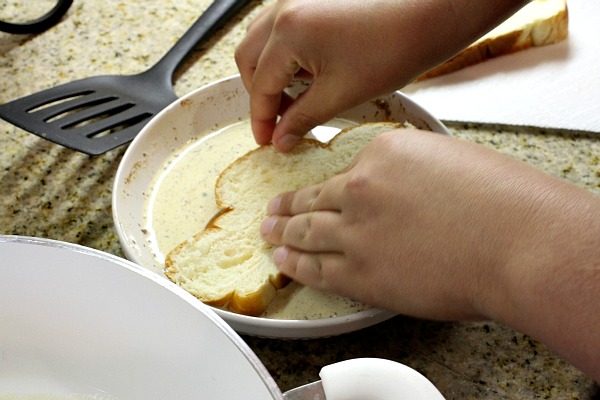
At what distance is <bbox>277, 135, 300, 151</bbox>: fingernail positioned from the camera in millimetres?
957

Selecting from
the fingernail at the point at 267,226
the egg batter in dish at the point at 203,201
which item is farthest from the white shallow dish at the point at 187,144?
the fingernail at the point at 267,226

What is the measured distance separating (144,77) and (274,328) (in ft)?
2.00

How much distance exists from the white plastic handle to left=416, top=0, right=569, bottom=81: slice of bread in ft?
2.52

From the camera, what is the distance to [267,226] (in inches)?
34.1

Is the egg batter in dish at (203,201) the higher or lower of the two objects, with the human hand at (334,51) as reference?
lower

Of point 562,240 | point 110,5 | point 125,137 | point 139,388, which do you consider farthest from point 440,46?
point 110,5

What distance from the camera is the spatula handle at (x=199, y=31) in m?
1.18

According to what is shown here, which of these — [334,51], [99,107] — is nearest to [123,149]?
[99,107]

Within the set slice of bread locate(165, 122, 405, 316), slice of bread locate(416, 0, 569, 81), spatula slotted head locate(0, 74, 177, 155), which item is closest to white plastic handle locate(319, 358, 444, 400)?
slice of bread locate(165, 122, 405, 316)

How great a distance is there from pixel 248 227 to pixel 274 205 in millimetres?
48

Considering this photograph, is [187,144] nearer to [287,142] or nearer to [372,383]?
[287,142]

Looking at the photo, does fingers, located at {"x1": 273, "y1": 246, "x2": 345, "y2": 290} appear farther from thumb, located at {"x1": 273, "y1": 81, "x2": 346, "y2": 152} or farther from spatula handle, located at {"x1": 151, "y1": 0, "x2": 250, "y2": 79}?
spatula handle, located at {"x1": 151, "y1": 0, "x2": 250, "y2": 79}

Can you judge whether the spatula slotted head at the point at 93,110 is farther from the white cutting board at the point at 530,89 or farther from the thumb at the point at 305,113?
the white cutting board at the point at 530,89

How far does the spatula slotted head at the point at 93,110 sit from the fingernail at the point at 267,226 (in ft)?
0.95
